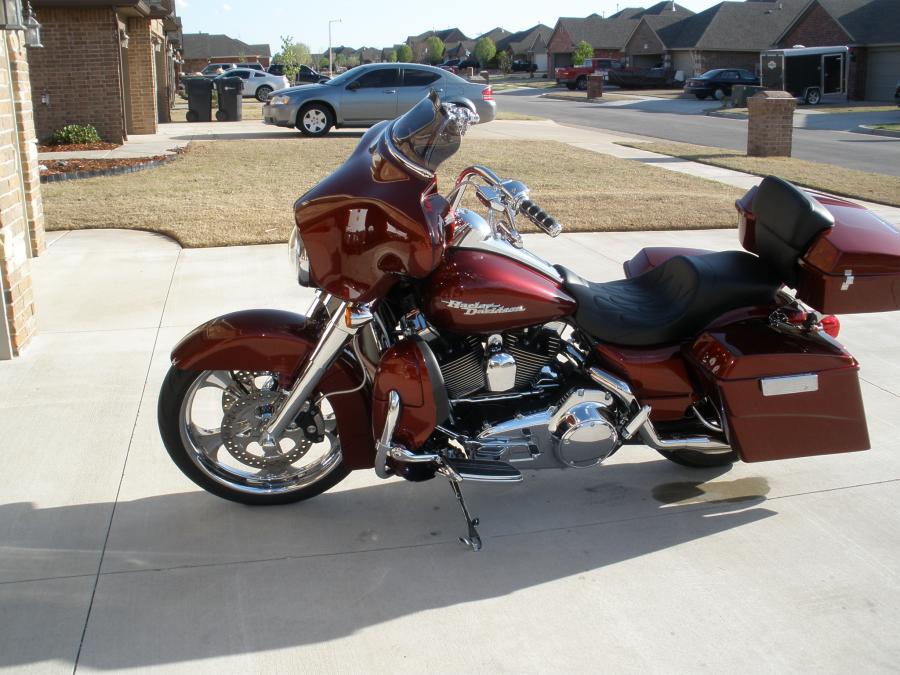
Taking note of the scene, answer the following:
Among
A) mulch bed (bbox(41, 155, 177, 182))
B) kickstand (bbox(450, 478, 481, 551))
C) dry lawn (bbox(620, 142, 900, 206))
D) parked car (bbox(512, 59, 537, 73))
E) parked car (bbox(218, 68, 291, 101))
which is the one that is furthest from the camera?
parked car (bbox(512, 59, 537, 73))

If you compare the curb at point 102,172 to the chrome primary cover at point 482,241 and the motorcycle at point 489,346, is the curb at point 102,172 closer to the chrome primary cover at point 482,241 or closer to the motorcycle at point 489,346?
the motorcycle at point 489,346

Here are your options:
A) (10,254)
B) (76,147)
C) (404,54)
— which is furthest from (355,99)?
(404,54)

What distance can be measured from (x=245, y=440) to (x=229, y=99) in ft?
69.4

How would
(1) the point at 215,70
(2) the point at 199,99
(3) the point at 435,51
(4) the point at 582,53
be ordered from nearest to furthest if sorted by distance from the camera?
1. (2) the point at 199,99
2. (1) the point at 215,70
3. (4) the point at 582,53
4. (3) the point at 435,51

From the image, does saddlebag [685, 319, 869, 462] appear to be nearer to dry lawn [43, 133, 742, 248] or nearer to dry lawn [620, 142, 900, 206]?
dry lawn [43, 133, 742, 248]

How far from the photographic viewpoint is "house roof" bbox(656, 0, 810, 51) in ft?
172

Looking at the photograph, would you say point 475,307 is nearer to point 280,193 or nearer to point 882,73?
point 280,193

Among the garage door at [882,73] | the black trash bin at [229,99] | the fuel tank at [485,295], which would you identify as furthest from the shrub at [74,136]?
the garage door at [882,73]

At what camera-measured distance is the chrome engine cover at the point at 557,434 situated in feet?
11.5

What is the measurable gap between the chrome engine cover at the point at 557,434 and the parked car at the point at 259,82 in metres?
32.8

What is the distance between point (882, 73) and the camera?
131ft

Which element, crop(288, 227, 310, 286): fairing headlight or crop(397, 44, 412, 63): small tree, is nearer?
crop(288, 227, 310, 286): fairing headlight

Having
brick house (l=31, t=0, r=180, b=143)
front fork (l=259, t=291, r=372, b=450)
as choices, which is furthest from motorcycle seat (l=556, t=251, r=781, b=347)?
brick house (l=31, t=0, r=180, b=143)

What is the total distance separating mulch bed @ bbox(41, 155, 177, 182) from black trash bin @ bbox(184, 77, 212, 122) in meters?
9.37
